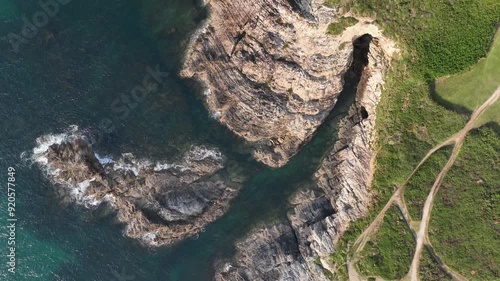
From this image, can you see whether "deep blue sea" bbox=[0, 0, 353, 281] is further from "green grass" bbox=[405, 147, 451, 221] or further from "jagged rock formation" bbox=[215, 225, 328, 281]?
"green grass" bbox=[405, 147, 451, 221]

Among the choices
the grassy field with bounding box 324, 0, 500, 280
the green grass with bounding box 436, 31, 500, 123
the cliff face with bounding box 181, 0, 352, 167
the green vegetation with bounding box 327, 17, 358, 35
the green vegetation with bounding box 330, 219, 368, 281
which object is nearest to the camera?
the grassy field with bounding box 324, 0, 500, 280

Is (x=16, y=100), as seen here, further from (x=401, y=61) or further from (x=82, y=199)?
(x=401, y=61)

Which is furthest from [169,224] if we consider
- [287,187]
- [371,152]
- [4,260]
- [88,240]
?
[371,152]

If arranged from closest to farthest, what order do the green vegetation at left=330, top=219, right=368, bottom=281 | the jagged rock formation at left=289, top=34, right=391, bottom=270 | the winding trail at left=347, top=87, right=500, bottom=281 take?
the winding trail at left=347, top=87, right=500, bottom=281 → the jagged rock formation at left=289, top=34, right=391, bottom=270 → the green vegetation at left=330, top=219, right=368, bottom=281

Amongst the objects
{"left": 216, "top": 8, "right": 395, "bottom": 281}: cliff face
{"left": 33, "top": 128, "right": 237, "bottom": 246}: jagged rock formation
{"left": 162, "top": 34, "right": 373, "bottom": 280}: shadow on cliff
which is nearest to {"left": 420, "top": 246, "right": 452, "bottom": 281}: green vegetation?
{"left": 216, "top": 8, "right": 395, "bottom": 281}: cliff face

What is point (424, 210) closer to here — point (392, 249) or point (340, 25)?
point (392, 249)

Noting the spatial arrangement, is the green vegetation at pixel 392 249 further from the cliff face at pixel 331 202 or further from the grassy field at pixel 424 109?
the cliff face at pixel 331 202
